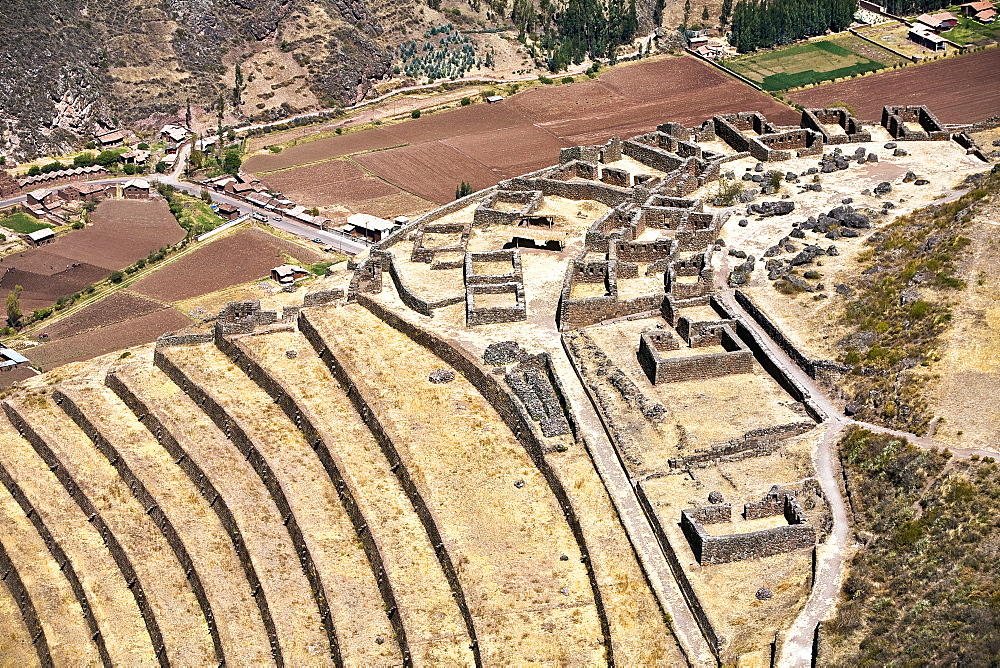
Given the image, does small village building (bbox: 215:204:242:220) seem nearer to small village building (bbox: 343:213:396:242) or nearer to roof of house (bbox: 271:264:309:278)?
small village building (bbox: 343:213:396:242)

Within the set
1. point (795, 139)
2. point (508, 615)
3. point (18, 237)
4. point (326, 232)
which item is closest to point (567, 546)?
point (508, 615)

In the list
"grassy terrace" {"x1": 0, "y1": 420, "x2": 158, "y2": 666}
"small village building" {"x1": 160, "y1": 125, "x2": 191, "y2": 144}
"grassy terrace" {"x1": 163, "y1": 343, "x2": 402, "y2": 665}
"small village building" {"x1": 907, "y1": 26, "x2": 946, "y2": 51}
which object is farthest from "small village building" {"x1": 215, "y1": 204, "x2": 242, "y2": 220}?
"small village building" {"x1": 907, "y1": 26, "x2": 946, "y2": 51}

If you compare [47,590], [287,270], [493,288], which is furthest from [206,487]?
[287,270]

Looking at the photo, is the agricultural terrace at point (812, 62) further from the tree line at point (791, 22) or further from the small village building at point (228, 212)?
the small village building at point (228, 212)

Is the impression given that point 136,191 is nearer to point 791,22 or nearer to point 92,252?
point 92,252

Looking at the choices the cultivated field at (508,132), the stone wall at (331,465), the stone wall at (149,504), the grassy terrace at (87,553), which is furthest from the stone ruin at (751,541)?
the cultivated field at (508,132)
